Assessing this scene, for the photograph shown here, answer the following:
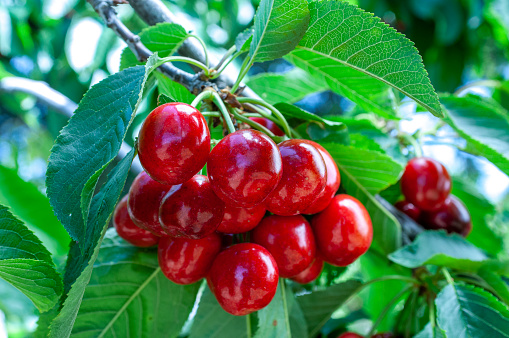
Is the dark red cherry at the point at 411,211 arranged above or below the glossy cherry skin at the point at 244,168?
below

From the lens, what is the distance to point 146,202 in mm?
566

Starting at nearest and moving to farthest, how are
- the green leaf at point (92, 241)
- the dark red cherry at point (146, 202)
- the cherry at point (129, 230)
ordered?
1. the green leaf at point (92, 241)
2. the dark red cherry at point (146, 202)
3. the cherry at point (129, 230)

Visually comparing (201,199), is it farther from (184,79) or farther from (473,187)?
(473,187)

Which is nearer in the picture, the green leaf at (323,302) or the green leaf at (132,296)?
the green leaf at (132,296)

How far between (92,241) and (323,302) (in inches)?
24.5

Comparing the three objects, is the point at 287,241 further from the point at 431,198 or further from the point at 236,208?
the point at 431,198

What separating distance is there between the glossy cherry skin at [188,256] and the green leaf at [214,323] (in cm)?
15

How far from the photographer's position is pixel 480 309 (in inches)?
28.5

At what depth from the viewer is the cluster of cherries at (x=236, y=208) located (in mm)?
488

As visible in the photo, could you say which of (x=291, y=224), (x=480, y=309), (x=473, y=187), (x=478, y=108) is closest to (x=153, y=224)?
(x=291, y=224)

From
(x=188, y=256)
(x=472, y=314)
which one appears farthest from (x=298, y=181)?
(x=472, y=314)

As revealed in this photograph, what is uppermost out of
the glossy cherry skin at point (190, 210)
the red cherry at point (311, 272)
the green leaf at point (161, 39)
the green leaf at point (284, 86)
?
the green leaf at point (161, 39)

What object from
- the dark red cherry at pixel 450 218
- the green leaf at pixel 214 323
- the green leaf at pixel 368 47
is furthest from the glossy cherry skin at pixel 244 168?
the dark red cherry at pixel 450 218

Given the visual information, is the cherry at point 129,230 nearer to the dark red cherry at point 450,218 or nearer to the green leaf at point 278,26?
the green leaf at point 278,26
